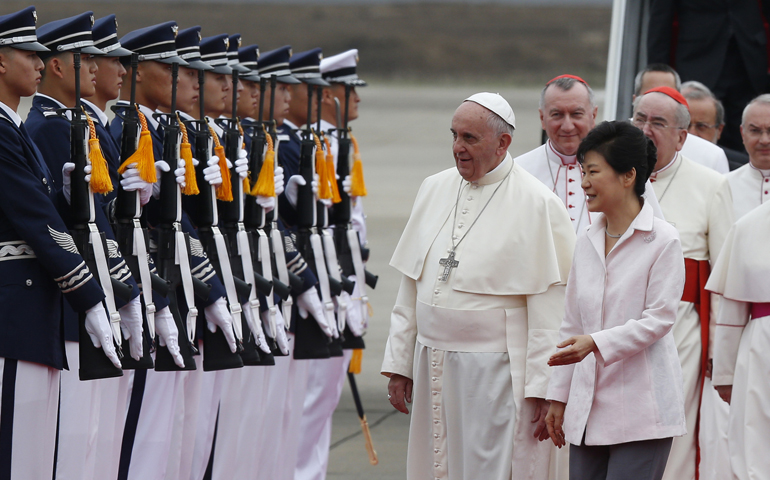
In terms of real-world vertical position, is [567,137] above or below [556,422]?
above

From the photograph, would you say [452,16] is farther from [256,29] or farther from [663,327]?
[663,327]

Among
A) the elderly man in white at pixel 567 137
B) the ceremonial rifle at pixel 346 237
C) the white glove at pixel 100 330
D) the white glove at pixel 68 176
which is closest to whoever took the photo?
the white glove at pixel 100 330

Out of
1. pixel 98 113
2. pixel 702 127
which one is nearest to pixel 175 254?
pixel 98 113

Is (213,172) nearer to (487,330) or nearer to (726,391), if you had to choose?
(487,330)

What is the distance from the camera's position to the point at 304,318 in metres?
5.53

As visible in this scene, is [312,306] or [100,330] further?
[312,306]

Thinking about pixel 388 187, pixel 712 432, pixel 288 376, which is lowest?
pixel 388 187

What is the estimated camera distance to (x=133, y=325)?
4074 mm

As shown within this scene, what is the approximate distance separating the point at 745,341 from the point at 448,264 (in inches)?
40.1

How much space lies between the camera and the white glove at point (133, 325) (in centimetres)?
406

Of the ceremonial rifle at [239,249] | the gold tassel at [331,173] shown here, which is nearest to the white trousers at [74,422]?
the ceremonial rifle at [239,249]

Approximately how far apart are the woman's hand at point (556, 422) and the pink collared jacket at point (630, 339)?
2.3 inches

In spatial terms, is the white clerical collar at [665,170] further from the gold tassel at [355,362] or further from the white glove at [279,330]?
the gold tassel at [355,362]

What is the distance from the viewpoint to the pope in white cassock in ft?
13.0
